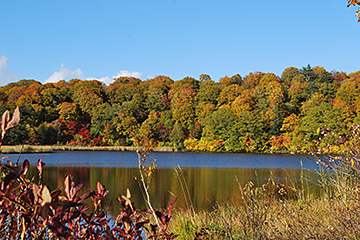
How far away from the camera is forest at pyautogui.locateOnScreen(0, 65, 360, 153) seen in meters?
35.0

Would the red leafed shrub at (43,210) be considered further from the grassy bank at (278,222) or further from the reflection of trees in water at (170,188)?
the reflection of trees in water at (170,188)

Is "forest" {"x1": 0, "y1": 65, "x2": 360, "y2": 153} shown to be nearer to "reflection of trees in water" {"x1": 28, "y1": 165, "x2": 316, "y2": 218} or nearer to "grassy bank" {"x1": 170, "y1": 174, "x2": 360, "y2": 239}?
"reflection of trees in water" {"x1": 28, "y1": 165, "x2": 316, "y2": 218}

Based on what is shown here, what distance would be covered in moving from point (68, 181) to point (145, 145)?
8.20ft

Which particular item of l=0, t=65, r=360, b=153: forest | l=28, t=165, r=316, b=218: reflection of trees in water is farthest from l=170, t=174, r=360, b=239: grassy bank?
l=0, t=65, r=360, b=153: forest

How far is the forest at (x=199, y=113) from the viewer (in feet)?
115

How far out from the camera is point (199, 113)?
4231 cm

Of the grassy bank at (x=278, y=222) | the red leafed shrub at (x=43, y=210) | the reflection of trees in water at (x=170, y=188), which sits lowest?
the reflection of trees in water at (x=170, y=188)

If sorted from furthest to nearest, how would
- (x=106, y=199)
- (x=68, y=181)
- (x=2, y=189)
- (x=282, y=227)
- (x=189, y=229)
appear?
(x=106, y=199) → (x=189, y=229) → (x=282, y=227) → (x=68, y=181) → (x=2, y=189)

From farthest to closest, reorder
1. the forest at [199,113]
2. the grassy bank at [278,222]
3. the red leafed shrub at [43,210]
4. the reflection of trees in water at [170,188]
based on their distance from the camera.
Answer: the forest at [199,113] < the reflection of trees in water at [170,188] < the grassy bank at [278,222] < the red leafed shrub at [43,210]

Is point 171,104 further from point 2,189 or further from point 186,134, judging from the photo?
point 2,189

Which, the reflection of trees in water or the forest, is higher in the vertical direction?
the forest

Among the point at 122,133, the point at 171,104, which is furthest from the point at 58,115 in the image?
the point at 171,104

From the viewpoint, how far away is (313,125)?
31.6m

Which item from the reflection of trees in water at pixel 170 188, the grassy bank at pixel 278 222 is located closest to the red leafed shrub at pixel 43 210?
the grassy bank at pixel 278 222
